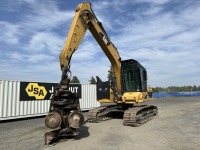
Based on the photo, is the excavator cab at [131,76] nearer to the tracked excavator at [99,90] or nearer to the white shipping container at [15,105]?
the tracked excavator at [99,90]

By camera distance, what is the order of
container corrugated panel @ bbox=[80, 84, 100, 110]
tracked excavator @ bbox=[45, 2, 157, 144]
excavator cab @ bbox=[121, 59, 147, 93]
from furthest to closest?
1. container corrugated panel @ bbox=[80, 84, 100, 110]
2. excavator cab @ bbox=[121, 59, 147, 93]
3. tracked excavator @ bbox=[45, 2, 157, 144]

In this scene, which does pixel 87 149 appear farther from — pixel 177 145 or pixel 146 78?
pixel 146 78

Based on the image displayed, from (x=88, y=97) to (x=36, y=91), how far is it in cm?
692

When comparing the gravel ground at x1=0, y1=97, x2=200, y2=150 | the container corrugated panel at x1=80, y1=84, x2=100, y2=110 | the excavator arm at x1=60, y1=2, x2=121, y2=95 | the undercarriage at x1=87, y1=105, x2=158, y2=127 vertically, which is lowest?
the gravel ground at x1=0, y1=97, x2=200, y2=150

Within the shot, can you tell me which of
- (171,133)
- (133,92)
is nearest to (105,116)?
(133,92)

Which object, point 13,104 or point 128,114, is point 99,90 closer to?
point 128,114

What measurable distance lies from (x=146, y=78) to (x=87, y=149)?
1002 cm

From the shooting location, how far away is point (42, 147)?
29.6ft

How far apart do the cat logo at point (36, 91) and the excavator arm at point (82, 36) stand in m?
8.28

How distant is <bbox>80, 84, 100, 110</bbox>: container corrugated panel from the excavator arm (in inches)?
406

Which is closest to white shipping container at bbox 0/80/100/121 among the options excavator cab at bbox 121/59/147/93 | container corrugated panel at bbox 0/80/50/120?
container corrugated panel at bbox 0/80/50/120

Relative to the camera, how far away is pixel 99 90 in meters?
16.3

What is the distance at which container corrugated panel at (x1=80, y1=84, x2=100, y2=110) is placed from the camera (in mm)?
25461

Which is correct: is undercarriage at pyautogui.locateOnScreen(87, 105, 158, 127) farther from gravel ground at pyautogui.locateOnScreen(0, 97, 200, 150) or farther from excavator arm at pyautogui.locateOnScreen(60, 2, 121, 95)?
excavator arm at pyautogui.locateOnScreen(60, 2, 121, 95)
